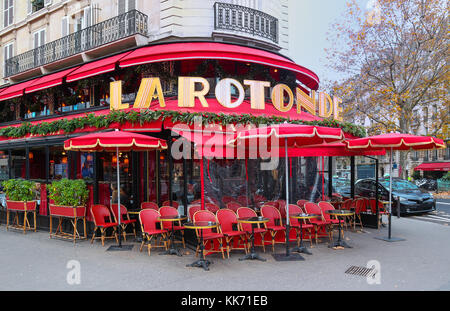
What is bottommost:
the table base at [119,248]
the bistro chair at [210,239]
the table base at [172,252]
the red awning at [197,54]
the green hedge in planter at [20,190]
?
the table base at [119,248]

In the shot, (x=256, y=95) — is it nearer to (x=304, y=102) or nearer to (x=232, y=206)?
(x=304, y=102)

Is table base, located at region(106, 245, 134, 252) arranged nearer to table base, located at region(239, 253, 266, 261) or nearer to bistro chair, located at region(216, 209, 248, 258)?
bistro chair, located at region(216, 209, 248, 258)

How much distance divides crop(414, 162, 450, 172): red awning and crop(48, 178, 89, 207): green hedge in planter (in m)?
38.6

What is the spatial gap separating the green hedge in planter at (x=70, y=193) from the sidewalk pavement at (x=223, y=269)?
1.07 m

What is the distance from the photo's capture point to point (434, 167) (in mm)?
38062

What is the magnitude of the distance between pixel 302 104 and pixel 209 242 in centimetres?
639

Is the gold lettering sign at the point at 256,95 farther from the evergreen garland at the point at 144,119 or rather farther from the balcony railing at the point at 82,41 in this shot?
the balcony railing at the point at 82,41

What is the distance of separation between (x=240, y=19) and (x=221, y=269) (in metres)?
9.65

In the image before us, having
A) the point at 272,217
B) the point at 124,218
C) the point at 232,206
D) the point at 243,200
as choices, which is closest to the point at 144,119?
the point at 124,218

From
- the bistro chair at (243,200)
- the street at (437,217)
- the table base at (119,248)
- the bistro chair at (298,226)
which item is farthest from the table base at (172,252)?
the street at (437,217)

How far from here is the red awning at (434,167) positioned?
36409 mm

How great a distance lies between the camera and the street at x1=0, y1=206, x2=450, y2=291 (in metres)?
5.18

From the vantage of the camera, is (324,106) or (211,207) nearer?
(211,207)
